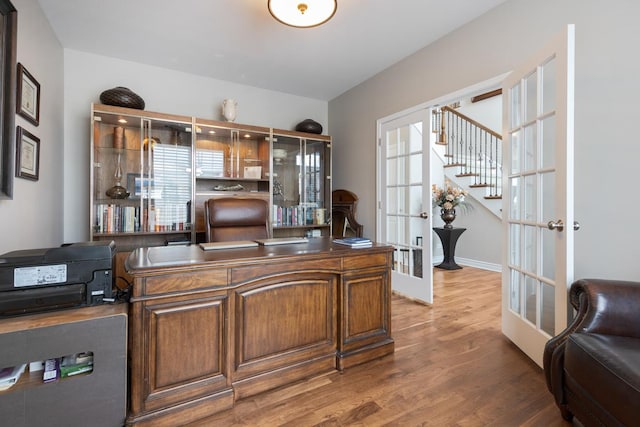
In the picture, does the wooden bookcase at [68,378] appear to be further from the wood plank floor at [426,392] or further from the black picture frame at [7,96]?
the black picture frame at [7,96]

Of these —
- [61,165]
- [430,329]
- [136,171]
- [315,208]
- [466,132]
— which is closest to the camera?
[430,329]

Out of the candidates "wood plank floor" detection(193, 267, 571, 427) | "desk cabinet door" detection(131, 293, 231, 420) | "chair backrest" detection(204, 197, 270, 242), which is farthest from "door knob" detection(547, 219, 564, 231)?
A: "chair backrest" detection(204, 197, 270, 242)

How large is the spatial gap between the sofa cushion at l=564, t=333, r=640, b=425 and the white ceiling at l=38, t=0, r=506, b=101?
2463 mm

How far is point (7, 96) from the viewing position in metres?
1.66

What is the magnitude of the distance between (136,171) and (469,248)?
4.95 m

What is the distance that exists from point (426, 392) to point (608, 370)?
2.73 feet

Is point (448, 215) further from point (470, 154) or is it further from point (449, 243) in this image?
point (470, 154)

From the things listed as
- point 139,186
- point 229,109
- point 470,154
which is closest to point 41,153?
point 139,186

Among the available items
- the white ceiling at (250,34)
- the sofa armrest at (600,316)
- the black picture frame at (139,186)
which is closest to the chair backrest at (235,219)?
the black picture frame at (139,186)

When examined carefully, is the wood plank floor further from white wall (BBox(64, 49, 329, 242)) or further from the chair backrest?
white wall (BBox(64, 49, 329, 242))

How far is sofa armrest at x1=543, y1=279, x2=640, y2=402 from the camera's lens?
1322 millimetres

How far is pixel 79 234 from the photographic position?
3.11 metres

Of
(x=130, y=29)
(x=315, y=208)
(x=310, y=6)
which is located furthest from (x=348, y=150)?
(x=130, y=29)

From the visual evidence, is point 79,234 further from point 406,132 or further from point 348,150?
point 406,132
